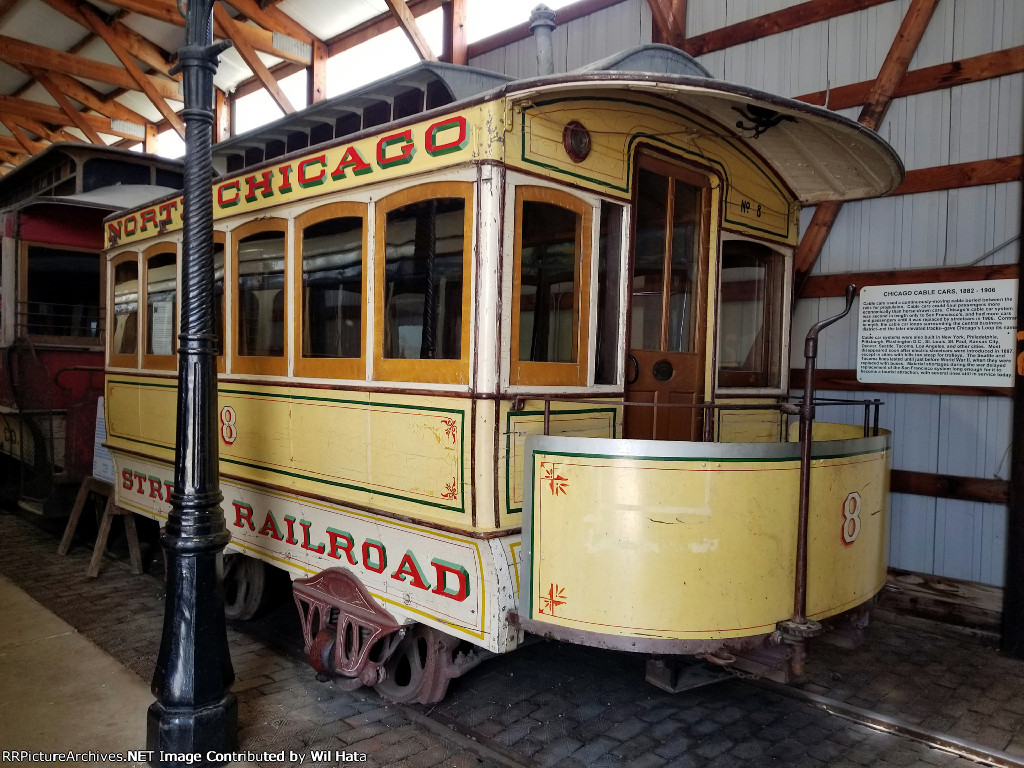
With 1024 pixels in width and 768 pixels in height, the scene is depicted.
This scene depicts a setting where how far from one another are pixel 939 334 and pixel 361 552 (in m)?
3.99

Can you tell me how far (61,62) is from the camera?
12172mm

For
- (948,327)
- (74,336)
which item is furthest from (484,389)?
(74,336)

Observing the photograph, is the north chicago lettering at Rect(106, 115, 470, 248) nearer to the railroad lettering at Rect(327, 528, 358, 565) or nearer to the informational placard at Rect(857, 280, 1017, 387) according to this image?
the railroad lettering at Rect(327, 528, 358, 565)

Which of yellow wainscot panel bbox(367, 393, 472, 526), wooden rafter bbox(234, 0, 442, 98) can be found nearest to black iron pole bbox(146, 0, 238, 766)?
yellow wainscot panel bbox(367, 393, 472, 526)

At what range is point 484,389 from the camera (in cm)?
324

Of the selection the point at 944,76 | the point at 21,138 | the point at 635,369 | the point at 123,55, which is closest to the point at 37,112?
the point at 21,138

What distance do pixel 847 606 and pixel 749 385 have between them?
1700 mm

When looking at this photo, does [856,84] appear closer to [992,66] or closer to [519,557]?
[992,66]

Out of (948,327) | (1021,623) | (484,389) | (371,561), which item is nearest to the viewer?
(484,389)

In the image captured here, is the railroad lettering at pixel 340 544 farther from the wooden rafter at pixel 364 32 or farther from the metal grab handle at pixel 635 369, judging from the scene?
Result: the wooden rafter at pixel 364 32

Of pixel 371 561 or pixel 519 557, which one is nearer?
pixel 519 557

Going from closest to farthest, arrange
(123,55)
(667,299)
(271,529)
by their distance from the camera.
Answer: (667,299)
(271,529)
(123,55)

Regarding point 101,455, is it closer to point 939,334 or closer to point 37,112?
point 939,334

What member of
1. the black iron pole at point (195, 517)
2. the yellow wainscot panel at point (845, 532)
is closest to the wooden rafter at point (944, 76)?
the yellow wainscot panel at point (845, 532)
